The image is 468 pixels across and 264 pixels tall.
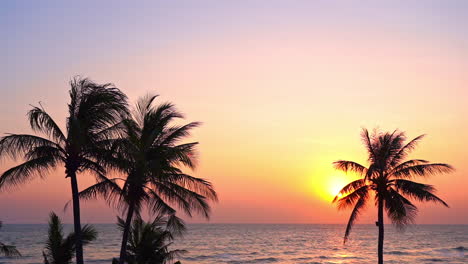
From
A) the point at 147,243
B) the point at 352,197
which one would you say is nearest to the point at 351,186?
the point at 352,197

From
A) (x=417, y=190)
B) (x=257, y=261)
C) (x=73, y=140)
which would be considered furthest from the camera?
(x=257, y=261)

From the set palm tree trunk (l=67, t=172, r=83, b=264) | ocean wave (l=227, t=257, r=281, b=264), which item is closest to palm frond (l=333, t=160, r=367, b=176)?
palm tree trunk (l=67, t=172, r=83, b=264)

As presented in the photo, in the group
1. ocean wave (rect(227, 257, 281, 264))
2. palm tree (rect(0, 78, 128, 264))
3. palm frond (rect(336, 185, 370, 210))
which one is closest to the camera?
palm tree (rect(0, 78, 128, 264))

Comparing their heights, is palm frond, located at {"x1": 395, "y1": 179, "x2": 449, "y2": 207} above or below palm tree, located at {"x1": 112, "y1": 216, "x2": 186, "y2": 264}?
above

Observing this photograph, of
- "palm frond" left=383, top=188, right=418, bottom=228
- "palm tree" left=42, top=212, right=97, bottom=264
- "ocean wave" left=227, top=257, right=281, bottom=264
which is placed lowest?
"ocean wave" left=227, top=257, right=281, bottom=264

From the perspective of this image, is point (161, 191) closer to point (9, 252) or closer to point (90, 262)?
point (9, 252)

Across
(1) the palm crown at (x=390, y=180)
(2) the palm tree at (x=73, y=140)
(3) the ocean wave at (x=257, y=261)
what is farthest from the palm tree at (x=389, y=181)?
(3) the ocean wave at (x=257, y=261)

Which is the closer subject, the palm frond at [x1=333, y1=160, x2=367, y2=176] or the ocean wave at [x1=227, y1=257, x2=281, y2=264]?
the palm frond at [x1=333, y1=160, x2=367, y2=176]

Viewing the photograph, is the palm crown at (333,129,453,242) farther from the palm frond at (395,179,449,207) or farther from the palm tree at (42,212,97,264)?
the palm tree at (42,212,97,264)

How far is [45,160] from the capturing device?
17219mm

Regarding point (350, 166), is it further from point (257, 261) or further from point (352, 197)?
point (257, 261)

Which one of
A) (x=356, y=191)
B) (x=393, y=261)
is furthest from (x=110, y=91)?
(x=393, y=261)

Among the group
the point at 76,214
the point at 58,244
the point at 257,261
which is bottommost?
the point at 257,261

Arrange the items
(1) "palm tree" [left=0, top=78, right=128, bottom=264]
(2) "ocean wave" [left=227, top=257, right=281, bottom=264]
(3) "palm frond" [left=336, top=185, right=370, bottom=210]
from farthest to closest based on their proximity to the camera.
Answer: (2) "ocean wave" [left=227, top=257, right=281, bottom=264], (3) "palm frond" [left=336, top=185, right=370, bottom=210], (1) "palm tree" [left=0, top=78, right=128, bottom=264]
